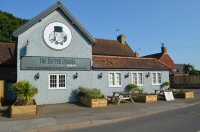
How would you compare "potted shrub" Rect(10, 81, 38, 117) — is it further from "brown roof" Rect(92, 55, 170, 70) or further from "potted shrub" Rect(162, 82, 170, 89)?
"potted shrub" Rect(162, 82, 170, 89)

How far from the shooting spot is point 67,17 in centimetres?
2017

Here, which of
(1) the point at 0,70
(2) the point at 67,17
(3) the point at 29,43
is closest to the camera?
(3) the point at 29,43

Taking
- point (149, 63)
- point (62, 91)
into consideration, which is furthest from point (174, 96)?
point (62, 91)

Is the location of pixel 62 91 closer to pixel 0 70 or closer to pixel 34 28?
pixel 34 28

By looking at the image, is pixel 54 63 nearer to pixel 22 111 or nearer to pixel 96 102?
pixel 96 102

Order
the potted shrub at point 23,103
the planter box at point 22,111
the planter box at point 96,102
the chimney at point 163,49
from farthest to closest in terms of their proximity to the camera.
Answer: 1. the chimney at point 163,49
2. the planter box at point 96,102
3. the potted shrub at point 23,103
4. the planter box at point 22,111

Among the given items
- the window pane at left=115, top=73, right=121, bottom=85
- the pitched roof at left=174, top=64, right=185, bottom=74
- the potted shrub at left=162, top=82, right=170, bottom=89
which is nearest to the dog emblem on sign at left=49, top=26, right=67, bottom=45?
the window pane at left=115, top=73, right=121, bottom=85

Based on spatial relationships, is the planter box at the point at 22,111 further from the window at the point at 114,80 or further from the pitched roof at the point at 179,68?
the pitched roof at the point at 179,68

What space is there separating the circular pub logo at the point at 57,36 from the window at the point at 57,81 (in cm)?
229

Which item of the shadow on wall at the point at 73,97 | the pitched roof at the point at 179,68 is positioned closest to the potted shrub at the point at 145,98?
the shadow on wall at the point at 73,97

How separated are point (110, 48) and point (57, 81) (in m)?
16.1

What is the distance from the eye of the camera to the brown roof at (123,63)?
22.0 meters

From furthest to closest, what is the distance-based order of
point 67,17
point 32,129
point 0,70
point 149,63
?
point 149,63, point 0,70, point 67,17, point 32,129

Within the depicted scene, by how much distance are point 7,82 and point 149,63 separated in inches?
569
